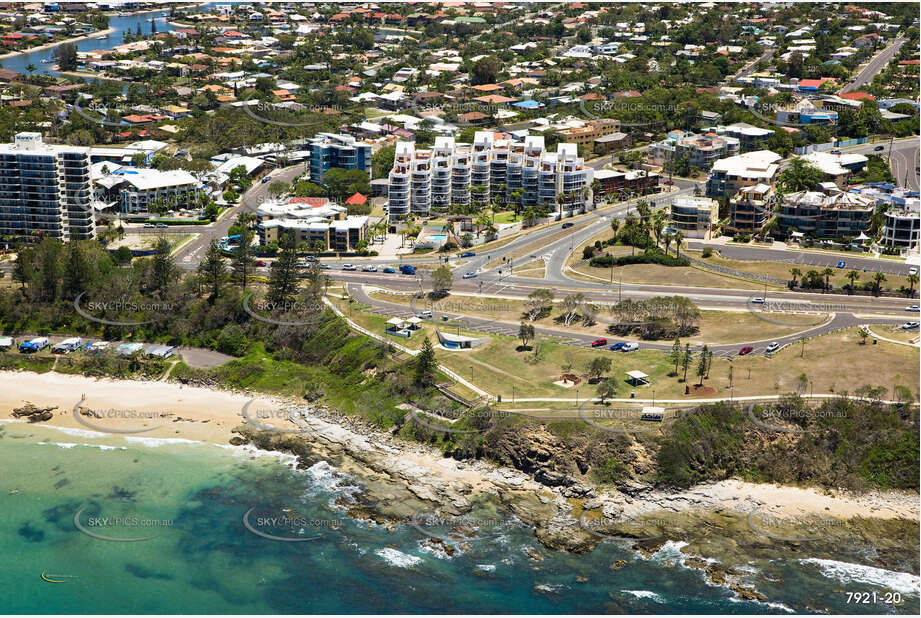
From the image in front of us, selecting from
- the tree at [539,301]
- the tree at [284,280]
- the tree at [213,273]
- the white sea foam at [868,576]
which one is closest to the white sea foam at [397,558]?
the white sea foam at [868,576]

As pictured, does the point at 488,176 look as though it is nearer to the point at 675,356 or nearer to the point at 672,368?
the point at 675,356

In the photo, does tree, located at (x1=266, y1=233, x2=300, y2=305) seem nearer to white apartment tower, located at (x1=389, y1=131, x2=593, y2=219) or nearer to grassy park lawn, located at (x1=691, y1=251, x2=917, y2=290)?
white apartment tower, located at (x1=389, y1=131, x2=593, y2=219)

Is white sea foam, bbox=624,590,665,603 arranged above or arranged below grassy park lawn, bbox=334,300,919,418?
below

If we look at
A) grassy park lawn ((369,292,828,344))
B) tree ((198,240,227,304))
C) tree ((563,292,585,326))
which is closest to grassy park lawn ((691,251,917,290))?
grassy park lawn ((369,292,828,344))

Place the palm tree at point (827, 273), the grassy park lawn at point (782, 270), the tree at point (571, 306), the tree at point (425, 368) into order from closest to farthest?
the tree at point (425, 368) < the tree at point (571, 306) < the palm tree at point (827, 273) < the grassy park lawn at point (782, 270)

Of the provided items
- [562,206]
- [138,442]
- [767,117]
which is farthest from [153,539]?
[767,117]

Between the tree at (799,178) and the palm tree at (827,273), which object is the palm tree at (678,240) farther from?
the tree at (799,178)

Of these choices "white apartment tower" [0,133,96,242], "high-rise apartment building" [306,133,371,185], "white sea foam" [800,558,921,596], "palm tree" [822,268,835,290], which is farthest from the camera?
"high-rise apartment building" [306,133,371,185]
